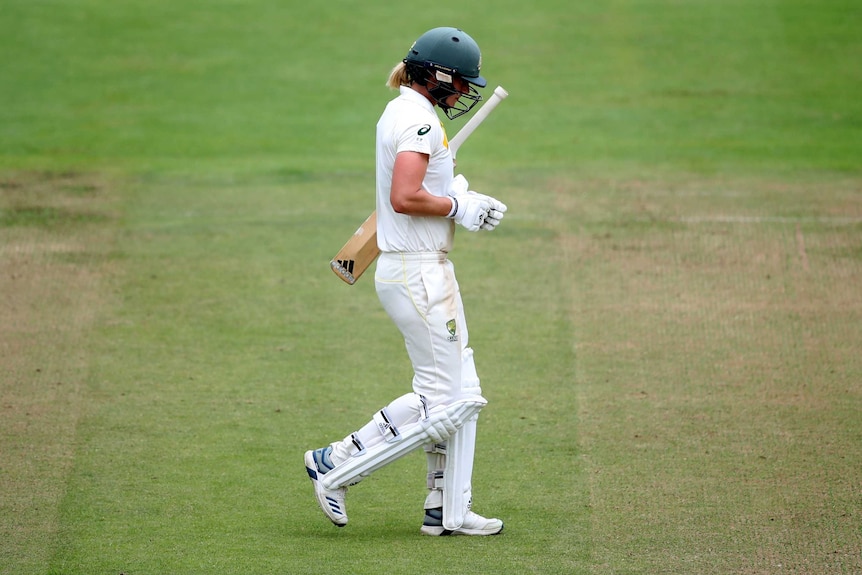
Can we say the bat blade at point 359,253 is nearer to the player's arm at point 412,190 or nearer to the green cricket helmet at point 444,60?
the player's arm at point 412,190

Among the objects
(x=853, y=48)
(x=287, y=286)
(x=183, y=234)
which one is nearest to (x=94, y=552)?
(x=287, y=286)

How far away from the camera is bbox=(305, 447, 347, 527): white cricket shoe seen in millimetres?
5465

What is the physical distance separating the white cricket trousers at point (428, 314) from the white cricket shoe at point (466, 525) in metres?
0.55

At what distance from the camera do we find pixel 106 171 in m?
11.5

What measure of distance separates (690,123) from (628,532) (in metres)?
7.91

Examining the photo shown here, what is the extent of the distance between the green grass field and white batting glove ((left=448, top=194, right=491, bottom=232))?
1432mm

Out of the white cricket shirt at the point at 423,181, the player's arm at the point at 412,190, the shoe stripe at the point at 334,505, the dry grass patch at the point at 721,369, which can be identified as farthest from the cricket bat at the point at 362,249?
the dry grass patch at the point at 721,369

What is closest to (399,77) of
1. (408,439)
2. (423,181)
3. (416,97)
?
(416,97)

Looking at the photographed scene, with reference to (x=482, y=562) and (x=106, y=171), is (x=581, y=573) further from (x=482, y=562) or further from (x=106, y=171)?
(x=106, y=171)

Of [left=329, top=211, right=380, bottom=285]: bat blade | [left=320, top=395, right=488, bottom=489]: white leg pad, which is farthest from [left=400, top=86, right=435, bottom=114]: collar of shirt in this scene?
[left=320, top=395, right=488, bottom=489]: white leg pad

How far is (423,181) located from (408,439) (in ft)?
3.80

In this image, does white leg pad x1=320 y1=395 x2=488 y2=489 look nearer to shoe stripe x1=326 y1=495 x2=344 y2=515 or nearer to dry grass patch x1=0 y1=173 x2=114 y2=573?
shoe stripe x1=326 y1=495 x2=344 y2=515

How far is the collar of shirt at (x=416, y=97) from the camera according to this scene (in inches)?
213

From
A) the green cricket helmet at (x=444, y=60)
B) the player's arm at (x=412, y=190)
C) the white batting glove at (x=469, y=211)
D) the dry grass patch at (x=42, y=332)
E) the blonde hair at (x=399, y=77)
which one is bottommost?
the dry grass patch at (x=42, y=332)
